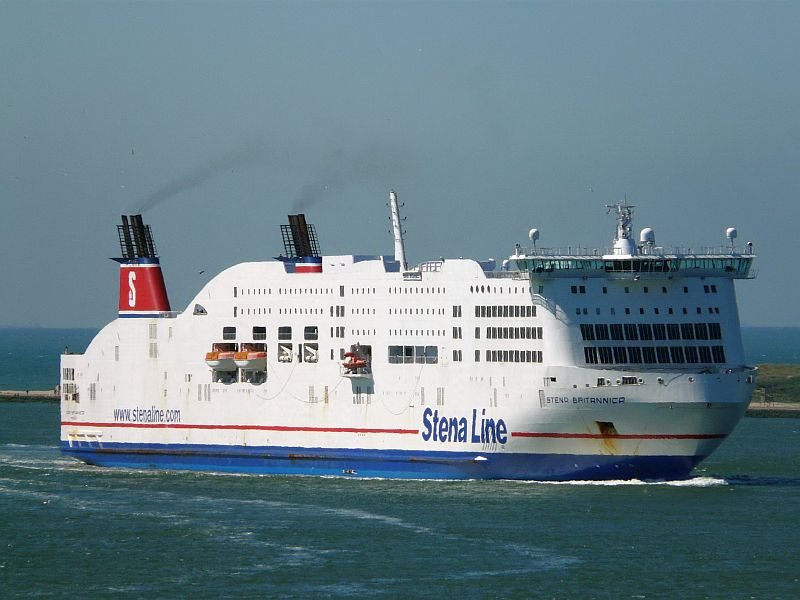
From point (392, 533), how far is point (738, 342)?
45.6 feet

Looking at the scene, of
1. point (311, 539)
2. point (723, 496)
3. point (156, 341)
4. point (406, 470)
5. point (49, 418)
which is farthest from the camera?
point (49, 418)

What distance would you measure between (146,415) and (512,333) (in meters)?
13.9

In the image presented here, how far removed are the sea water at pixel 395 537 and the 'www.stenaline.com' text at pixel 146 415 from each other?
2049mm

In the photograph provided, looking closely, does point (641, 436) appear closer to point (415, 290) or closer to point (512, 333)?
point (512, 333)

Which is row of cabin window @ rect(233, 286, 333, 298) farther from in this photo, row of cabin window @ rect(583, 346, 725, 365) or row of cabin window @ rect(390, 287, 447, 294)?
row of cabin window @ rect(583, 346, 725, 365)

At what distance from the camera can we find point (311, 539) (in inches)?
1629

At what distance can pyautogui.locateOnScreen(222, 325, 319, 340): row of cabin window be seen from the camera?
52.9 meters

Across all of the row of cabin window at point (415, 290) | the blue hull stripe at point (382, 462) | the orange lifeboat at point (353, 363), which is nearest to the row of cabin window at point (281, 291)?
the orange lifeboat at point (353, 363)

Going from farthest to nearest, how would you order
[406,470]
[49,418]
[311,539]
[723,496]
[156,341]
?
[49,418]
[156,341]
[406,470]
[723,496]
[311,539]

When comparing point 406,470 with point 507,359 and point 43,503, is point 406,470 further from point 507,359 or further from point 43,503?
point 43,503

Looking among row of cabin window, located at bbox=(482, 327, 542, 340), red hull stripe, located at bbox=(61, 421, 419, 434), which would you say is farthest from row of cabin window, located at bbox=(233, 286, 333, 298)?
row of cabin window, located at bbox=(482, 327, 542, 340)

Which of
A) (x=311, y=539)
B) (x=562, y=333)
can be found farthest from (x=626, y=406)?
(x=311, y=539)

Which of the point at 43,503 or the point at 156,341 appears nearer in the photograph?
the point at 43,503

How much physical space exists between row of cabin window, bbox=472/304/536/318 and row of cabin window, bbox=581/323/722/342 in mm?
1707
